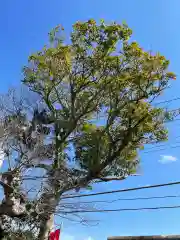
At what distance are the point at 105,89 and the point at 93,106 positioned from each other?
81 centimetres

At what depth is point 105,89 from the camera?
501 inches

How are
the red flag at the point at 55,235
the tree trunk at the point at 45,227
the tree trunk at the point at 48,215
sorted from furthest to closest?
the red flag at the point at 55,235
the tree trunk at the point at 45,227
the tree trunk at the point at 48,215

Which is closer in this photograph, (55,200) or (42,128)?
(55,200)

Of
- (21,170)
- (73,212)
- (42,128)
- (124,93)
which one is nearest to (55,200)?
(73,212)

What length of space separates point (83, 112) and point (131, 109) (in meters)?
1.81

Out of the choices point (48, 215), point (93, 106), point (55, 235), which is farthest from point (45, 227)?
point (93, 106)

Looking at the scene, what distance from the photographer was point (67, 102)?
13.3 m

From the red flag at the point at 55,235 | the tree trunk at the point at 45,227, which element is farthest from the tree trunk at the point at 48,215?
the red flag at the point at 55,235

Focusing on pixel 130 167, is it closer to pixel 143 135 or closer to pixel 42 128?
pixel 143 135

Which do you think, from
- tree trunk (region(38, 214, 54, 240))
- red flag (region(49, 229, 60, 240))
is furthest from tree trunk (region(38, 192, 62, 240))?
red flag (region(49, 229, 60, 240))

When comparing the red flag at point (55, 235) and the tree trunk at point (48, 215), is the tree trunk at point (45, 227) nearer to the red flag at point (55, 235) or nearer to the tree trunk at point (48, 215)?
the tree trunk at point (48, 215)

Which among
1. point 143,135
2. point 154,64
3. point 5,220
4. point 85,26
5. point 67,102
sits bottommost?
point 5,220

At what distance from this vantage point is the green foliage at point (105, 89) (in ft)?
40.2

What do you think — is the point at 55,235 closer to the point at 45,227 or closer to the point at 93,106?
the point at 45,227
